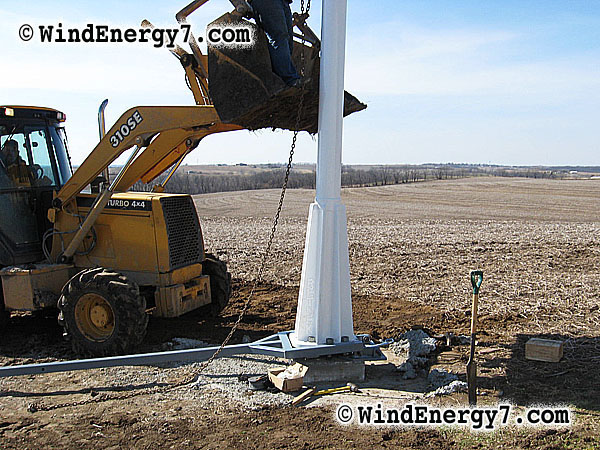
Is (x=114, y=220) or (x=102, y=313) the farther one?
(x=114, y=220)

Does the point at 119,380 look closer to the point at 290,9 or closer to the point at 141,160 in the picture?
the point at 141,160

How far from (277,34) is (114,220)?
3573mm

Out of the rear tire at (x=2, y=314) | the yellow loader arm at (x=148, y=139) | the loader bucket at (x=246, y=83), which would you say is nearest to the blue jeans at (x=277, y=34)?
the loader bucket at (x=246, y=83)

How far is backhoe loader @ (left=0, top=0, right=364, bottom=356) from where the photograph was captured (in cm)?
741

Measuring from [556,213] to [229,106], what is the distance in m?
25.4

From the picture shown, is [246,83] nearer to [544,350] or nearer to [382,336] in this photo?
[382,336]

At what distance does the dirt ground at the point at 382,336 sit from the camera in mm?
5211

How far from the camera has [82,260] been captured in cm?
854

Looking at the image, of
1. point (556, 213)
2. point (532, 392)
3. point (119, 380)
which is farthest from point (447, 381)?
point (556, 213)

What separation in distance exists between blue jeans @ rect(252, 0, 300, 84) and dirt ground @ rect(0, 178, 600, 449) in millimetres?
3505

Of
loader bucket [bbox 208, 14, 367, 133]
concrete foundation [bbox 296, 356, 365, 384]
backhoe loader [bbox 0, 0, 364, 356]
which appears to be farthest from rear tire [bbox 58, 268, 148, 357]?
loader bucket [bbox 208, 14, 367, 133]

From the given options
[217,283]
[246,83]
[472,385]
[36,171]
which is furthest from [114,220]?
[472,385]

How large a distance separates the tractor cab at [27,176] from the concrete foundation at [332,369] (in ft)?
15.5

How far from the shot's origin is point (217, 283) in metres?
9.14
